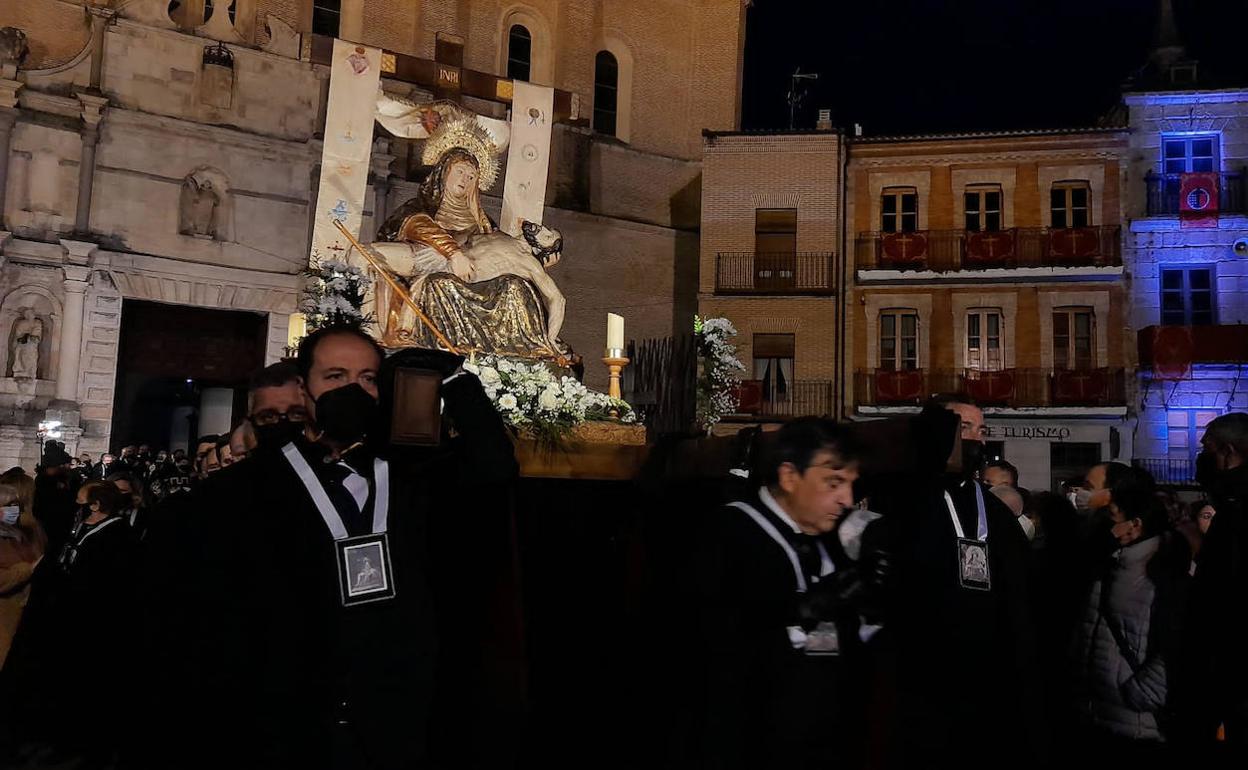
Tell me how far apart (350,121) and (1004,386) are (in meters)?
17.2

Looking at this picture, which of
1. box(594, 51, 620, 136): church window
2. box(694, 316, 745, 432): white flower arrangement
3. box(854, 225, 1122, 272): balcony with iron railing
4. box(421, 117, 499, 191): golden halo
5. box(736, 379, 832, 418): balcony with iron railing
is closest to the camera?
box(421, 117, 499, 191): golden halo

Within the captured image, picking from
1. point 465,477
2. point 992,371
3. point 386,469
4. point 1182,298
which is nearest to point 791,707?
point 465,477

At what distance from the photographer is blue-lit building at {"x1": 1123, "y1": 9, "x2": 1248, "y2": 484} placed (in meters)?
25.7

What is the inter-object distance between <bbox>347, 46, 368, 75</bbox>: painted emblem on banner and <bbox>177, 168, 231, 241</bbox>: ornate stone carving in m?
6.81

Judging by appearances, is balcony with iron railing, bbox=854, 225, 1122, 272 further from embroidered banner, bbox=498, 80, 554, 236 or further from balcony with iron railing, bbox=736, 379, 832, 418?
embroidered banner, bbox=498, 80, 554, 236

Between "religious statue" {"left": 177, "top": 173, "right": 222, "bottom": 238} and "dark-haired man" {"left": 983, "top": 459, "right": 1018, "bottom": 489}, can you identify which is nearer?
"dark-haired man" {"left": 983, "top": 459, "right": 1018, "bottom": 489}

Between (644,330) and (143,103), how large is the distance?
1278 centimetres

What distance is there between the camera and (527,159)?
18.2m

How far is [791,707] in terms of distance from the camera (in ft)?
10.7

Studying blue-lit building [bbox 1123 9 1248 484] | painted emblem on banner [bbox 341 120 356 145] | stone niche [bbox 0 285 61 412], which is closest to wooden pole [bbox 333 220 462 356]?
painted emblem on banner [bbox 341 120 356 145]

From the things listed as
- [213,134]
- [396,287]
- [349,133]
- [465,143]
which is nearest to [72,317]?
[213,134]

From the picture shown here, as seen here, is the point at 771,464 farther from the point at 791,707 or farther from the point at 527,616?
the point at 527,616

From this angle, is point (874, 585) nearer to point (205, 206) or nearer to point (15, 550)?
point (15, 550)

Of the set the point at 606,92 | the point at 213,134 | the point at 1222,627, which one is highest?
the point at 606,92
